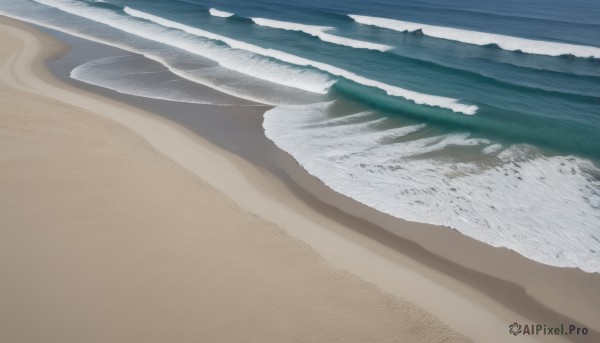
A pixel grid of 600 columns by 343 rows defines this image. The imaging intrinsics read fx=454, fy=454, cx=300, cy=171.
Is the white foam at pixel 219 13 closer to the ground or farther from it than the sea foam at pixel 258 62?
farther from it

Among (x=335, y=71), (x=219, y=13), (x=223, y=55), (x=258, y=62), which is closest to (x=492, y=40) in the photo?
(x=335, y=71)

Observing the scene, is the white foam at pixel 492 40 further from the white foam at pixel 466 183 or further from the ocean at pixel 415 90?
the white foam at pixel 466 183

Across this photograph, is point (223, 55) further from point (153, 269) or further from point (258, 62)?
point (153, 269)

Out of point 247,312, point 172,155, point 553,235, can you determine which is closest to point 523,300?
point 553,235

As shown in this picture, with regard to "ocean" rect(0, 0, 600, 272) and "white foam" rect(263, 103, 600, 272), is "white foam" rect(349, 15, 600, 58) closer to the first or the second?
"ocean" rect(0, 0, 600, 272)

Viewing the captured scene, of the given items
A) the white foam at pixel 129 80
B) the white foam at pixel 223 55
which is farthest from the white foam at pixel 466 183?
the white foam at pixel 223 55

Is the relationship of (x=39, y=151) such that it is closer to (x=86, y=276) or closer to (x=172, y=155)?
(x=172, y=155)
